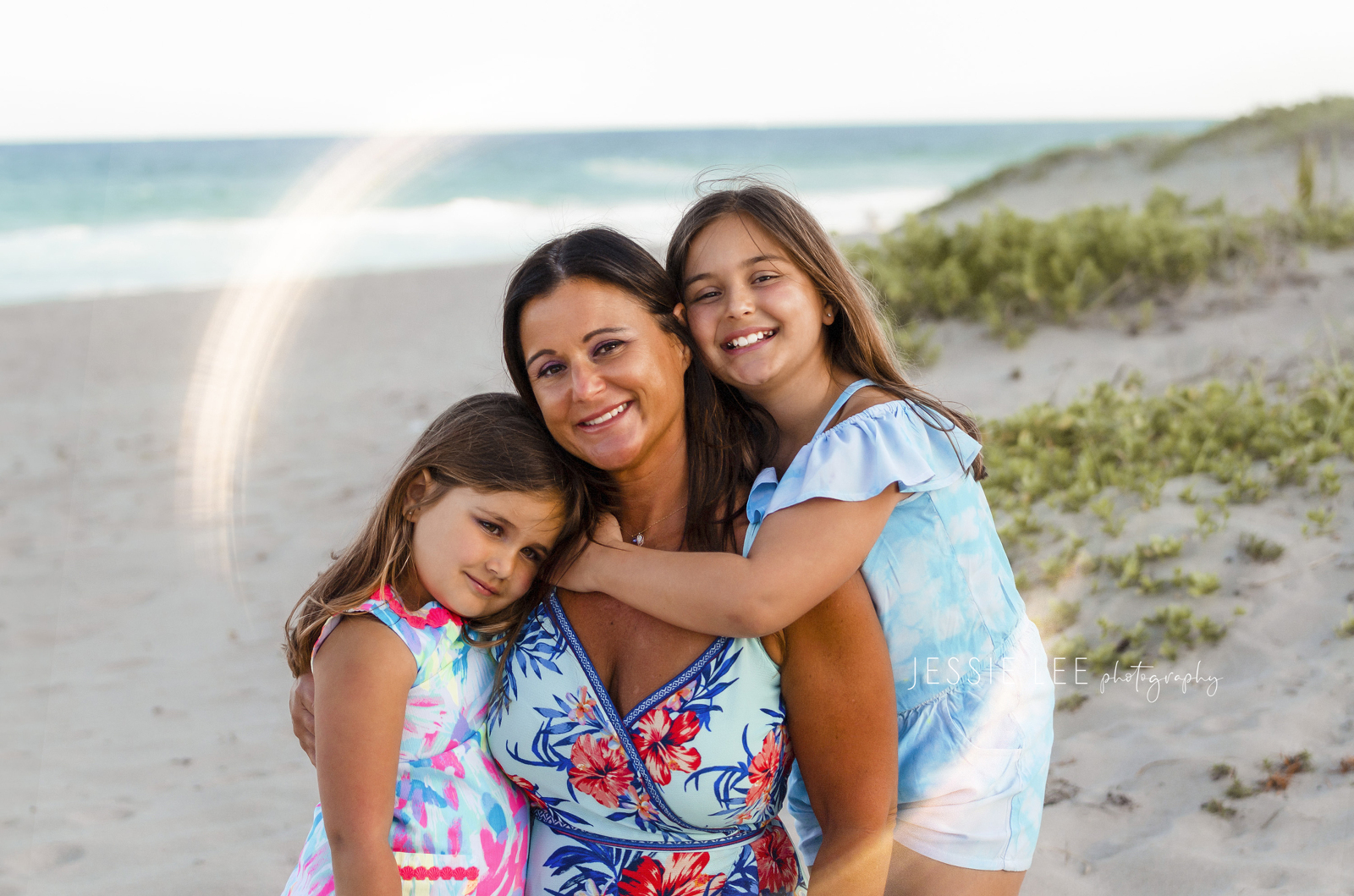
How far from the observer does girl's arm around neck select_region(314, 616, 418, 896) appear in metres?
1.89

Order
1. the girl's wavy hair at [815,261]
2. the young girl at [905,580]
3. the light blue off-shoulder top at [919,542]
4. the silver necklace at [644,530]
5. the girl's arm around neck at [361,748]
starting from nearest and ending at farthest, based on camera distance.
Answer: the girl's arm around neck at [361,748] → the young girl at [905,580] → the light blue off-shoulder top at [919,542] → the silver necklace at [644,530] → the girl's wavy hair at [815,261]

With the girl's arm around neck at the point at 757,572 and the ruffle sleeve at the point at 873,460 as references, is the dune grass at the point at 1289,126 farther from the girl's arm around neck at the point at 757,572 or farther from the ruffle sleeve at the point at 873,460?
the girl's arm around neck at the point at 757,572

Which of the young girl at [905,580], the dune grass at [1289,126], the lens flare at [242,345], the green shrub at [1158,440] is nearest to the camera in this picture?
the young girl at [905,580]

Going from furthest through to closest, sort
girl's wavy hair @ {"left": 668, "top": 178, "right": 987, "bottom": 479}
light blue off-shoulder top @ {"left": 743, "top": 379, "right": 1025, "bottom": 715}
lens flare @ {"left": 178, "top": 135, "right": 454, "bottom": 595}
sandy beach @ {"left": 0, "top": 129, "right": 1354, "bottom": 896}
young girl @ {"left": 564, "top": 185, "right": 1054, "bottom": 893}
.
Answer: lens flare @ {"left": 178, "top": 135, "right": 454, "bottom": 595} < sandy beach @ {"left": 0, "top": 129, "right": 1354, "bottom": 896} < girl's wavy hair @ {"left": 668, "top": 178, "right": 987, "bottom": 479} < light blue off-shoulder top @ {"left": 743, "top": 379, "right": 1025, "bottom": 715} < young girl @ {"left": 564, "top": 185, "right": 1054, "bottom": 893}

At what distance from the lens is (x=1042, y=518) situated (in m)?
4.55

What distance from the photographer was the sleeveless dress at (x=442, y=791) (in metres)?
2.02

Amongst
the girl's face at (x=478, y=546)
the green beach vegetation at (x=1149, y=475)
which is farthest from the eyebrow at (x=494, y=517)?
the green beach vegetation at (x=1149, y=475)

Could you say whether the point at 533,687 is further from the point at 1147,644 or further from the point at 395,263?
the point at 395,263

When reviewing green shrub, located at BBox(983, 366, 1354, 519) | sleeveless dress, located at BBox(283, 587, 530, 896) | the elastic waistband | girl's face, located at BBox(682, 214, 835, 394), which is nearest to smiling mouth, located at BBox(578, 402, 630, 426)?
girl's face, located at BBox(682, 214, 835, 394)

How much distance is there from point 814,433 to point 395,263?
56.6 ft

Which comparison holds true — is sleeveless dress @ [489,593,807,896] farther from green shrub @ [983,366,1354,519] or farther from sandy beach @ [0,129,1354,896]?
green shrub @ [983,366,1354,519]

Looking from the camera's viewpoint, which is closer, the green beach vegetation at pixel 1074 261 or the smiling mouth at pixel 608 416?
the smiling mouth at pixel 608 416

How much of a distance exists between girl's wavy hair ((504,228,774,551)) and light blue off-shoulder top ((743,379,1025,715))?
9 cm

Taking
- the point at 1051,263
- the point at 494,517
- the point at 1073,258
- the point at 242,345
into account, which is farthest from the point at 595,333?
the point at 242,345
